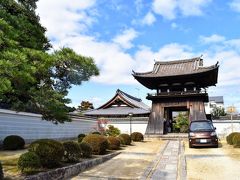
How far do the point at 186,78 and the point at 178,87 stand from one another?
1.60 meters

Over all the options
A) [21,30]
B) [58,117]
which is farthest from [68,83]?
[21,30]

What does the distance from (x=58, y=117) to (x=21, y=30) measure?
2.97 meters

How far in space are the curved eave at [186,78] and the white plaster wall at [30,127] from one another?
9.11 m

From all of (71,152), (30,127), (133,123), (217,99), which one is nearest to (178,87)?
(133,123)

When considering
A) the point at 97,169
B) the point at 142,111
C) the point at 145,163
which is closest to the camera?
the point at 97,169

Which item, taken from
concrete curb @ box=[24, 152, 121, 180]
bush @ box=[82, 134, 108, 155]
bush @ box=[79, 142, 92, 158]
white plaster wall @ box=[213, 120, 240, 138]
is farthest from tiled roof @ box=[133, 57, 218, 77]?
concrete curb @ box=[24, 152, 121, 180]

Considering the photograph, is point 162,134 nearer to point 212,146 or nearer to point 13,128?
point 212,146

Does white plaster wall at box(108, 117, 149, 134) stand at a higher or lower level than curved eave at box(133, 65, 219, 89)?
lower

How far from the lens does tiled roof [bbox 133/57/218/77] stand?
35.8 m

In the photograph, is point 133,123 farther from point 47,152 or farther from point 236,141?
point 47,152

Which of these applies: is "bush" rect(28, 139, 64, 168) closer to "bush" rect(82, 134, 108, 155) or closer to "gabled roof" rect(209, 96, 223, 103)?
"bush" rect(82, 134, 108, 155)

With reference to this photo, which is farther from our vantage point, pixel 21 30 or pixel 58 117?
pixel 58 117

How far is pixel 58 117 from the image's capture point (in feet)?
31.9

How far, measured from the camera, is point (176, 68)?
124ft
